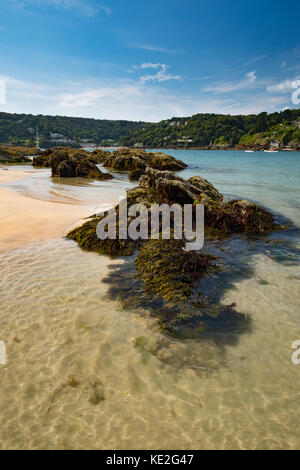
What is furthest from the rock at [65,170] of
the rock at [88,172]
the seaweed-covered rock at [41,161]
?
the seaweed-covered rock at [41,161]

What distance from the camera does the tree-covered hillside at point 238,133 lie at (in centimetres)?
14725

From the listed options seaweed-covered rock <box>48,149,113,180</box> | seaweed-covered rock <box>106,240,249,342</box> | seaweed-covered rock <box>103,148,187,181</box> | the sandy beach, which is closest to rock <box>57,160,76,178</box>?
seaweed-covered rock <box>48,149,113,180</box>

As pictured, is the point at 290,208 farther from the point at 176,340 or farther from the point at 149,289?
the point at 176,340

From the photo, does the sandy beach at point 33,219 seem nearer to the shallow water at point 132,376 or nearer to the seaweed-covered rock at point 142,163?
the shallow water at point 132,376

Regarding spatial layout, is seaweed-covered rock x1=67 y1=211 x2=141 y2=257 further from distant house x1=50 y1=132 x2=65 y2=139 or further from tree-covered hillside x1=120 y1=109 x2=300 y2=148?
distant house x1=50 y1=132 x2=65 y2=139

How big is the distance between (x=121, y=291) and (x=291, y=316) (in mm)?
3566

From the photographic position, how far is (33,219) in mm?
10445

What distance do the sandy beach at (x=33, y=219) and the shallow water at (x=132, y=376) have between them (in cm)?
300

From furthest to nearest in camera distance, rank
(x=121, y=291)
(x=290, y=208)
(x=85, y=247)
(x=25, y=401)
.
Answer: (x=290, y=208), (x=85, y=247), (x=121, y=291), (x=25, y=401)

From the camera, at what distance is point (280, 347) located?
4.23 metres

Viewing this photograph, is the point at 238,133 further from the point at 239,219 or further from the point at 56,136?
the point at 239,219

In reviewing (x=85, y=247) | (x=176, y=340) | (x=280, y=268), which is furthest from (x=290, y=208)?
(x=176, y=340)

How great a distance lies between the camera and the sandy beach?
866cm

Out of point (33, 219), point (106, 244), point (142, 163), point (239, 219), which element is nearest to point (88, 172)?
point (142, 163)
